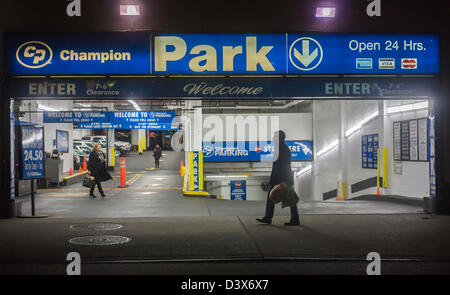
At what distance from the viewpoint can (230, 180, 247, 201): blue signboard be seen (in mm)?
25719

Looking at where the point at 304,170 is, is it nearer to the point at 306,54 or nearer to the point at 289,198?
the point at 306,54

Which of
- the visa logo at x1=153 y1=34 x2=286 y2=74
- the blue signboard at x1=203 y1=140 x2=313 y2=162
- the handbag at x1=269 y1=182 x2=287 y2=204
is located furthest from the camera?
the blue signboard at x1=203 y1=140 x2=313 y2=162

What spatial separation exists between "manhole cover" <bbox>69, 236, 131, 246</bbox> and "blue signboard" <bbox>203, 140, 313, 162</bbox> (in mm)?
15629

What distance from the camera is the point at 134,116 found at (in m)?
20.8

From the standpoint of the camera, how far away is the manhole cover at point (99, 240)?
721 cm

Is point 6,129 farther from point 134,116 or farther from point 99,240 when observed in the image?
point 134,116

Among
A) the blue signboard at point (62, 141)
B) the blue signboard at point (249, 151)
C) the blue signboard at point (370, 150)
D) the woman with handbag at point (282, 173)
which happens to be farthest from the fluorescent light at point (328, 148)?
the blue signboard at point (62, 141)

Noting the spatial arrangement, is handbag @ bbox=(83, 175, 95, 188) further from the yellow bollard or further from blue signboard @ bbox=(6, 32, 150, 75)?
the yellow bollard

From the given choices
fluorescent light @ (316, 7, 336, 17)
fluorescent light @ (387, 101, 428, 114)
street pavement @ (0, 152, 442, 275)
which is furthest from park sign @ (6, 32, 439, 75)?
street pavement @ (0, 152, 442, 275)

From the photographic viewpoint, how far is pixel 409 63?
10.3 metres

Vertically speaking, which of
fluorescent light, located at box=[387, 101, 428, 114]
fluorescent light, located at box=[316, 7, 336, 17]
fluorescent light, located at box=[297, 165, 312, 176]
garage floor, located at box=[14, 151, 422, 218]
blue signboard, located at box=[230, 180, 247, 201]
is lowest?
blue signboard, located at box=[230, 180, 247, 201]

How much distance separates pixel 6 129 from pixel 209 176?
53.7 ft

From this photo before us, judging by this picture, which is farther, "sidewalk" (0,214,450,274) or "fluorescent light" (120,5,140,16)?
"fluorescent light" (120,5,140,16)

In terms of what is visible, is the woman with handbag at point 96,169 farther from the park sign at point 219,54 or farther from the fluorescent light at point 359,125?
the fluorescent light at point 359,125
